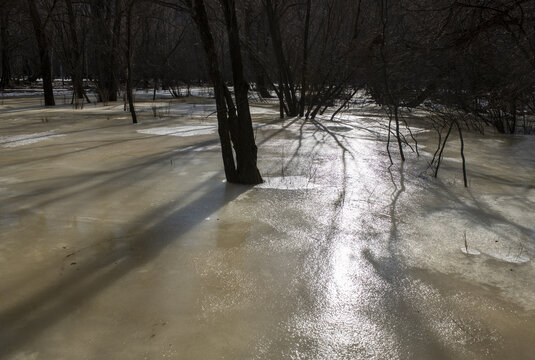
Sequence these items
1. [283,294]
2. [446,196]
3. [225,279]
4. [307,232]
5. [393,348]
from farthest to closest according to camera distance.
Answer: [446,196], [307,232], [225,279], [283,294], [393,348]

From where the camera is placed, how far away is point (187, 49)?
2794cm

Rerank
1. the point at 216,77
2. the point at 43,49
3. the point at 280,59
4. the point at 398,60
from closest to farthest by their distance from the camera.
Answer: the point at 216,77 < the point at 398,60 < the point at 280,59 < the point at 43,49

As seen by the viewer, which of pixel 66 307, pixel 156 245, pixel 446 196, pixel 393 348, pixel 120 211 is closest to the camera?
pixel 393 348

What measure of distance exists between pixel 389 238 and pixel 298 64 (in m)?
10.2

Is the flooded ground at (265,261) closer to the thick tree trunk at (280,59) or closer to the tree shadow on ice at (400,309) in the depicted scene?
the tree shadow on ice at (400,309)

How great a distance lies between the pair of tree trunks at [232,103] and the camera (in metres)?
4.17

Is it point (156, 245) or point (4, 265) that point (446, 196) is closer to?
point (156, 245)

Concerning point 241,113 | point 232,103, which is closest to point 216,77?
point 232,103

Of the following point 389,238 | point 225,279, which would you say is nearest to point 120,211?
point 225,279

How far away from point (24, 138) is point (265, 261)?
240 inches

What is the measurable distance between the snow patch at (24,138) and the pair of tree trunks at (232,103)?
13.0ft

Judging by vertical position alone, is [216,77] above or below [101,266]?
above

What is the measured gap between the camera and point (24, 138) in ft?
24.3

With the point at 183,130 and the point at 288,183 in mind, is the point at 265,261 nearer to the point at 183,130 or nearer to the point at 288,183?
the point at 288,183
